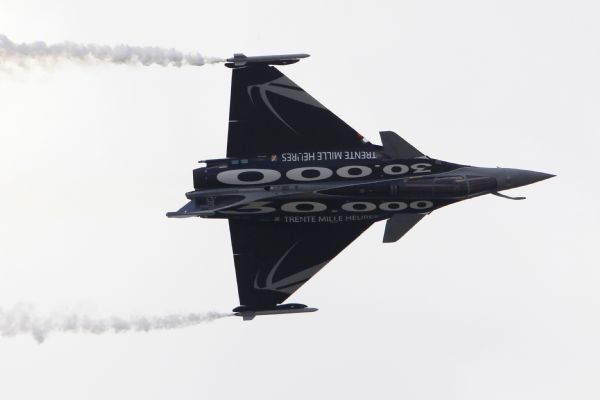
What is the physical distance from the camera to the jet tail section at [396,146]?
55000 millimetres

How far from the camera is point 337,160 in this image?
5528cm

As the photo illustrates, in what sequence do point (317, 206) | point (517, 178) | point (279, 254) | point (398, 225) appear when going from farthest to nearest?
point (279, 254), point (398, 225), point (317, 206), point (517, 178)

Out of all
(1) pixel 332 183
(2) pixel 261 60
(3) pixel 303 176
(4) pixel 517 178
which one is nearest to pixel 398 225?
(1) pixel 332 183

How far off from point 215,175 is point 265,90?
3.68 metres

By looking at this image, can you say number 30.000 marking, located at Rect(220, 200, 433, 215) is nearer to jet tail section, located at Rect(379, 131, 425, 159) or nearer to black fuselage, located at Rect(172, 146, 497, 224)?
black fuselage, located at Rect(172, 146, 497, 224)

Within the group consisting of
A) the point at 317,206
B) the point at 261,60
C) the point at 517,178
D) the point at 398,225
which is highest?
the point at 261,60

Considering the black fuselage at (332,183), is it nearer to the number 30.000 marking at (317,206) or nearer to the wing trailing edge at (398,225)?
the number 30.000 marking at (317,206)

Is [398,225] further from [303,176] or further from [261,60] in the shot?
[261,60]

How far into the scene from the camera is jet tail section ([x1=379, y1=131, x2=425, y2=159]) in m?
55.0

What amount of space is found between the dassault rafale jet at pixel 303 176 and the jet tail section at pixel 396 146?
0.04 meters

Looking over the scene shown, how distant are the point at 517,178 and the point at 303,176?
766 cm

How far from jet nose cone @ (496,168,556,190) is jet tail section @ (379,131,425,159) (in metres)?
3.20

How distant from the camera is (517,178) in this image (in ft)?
180

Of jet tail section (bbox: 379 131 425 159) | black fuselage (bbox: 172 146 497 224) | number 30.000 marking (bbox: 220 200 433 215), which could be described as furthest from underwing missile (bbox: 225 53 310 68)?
number 30.000 marking (bbox: 220 200 433 215)
